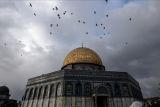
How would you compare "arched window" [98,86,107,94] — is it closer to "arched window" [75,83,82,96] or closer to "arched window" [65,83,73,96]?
"arched window" [75,83,82,96]

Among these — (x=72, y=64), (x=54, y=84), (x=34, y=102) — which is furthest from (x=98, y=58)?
(x=34, y=102)

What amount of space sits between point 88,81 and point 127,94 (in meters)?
6.51

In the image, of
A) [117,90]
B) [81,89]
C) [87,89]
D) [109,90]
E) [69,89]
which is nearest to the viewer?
[69,89]

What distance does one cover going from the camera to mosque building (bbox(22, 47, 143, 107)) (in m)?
32.1

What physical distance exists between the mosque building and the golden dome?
206cm

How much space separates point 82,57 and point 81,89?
735cm

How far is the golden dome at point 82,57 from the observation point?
1511 inches

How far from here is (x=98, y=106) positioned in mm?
33594

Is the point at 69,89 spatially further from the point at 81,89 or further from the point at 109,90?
the point at 109,90

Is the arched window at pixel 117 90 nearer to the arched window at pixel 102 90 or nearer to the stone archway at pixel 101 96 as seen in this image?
the stone archway at pixel 101 96

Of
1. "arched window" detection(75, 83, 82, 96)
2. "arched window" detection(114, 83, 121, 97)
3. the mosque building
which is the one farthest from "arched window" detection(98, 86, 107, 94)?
"arched window" detection(75, 83, 82, 96)

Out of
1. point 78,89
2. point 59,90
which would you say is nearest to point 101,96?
point 78,89

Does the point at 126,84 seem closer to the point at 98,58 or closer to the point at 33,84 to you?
the point at 98,58

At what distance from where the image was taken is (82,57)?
38.6 m
